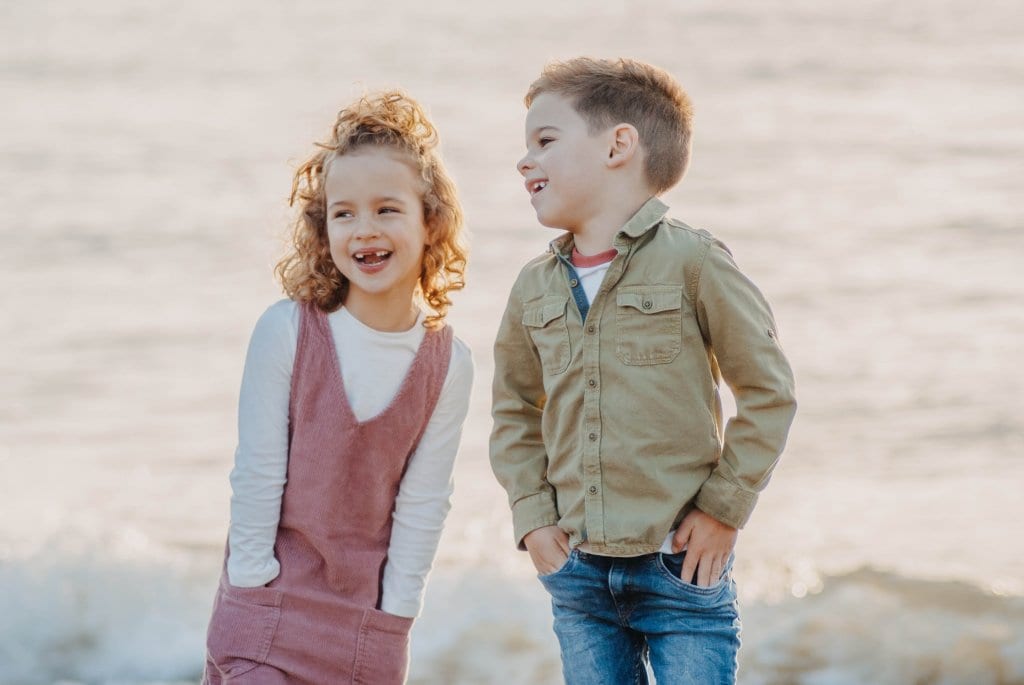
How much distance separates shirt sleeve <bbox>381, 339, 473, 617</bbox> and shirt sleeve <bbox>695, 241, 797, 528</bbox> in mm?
607

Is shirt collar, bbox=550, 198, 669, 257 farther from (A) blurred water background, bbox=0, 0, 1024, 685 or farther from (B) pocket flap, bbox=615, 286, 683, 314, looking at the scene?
(A) blurred water background, bbox=0, 0, 1024, 685

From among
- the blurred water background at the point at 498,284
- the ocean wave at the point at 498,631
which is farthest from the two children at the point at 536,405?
the ocean wave at the point at 498,631

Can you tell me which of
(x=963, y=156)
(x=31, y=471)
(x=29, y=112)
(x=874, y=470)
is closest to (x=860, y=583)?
(x=874, y=470)

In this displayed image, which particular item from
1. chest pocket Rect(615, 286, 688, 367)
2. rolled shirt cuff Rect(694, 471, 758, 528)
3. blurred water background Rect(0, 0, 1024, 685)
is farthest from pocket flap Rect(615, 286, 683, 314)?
blurred water background Rect(0, 0, 1024, 685)

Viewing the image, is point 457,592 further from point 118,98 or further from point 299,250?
point 118,98

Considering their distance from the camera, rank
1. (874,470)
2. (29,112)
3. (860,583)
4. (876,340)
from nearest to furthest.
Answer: (860,583)
(874,470)
(876,340)
(29,112)

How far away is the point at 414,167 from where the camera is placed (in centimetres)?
290

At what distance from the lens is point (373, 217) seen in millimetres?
2863

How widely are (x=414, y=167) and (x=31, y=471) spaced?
5080mm

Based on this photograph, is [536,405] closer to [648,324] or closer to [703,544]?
[648,324]

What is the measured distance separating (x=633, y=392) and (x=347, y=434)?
1.98ft

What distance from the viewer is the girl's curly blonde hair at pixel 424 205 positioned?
2895 mm

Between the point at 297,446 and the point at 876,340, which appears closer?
→ the point at 297,446

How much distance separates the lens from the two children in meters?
2.59
